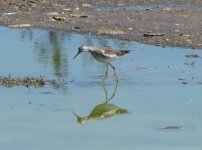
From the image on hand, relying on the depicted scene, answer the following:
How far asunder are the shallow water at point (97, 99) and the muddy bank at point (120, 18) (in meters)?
0.90

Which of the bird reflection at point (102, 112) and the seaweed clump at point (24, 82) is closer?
the bird reflection at point (102, 112)

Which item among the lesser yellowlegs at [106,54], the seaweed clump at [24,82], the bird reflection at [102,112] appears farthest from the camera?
the lesser yellowlegs at [106,54]

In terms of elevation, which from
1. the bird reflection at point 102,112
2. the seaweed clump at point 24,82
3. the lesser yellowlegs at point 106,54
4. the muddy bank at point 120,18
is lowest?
the muddy bank at point 120,18

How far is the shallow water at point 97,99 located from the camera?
8.48m

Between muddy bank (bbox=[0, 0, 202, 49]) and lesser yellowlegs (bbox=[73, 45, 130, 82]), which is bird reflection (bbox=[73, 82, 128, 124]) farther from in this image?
muddy bank (bbox=[0, 0, 202, 49])

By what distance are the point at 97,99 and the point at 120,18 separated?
25.1ft

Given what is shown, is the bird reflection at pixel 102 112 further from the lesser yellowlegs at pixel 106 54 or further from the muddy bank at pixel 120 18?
the muddy bank at pixel 120 18

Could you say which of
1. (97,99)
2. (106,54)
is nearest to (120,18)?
(106,54)

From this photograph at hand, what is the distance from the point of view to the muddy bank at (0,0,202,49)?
1545 centimetres

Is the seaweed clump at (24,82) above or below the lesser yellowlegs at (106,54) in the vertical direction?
below

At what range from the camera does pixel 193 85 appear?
11.2 metres

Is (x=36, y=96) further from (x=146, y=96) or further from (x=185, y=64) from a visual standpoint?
(x=185, y=64)

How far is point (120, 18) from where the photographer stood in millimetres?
17828

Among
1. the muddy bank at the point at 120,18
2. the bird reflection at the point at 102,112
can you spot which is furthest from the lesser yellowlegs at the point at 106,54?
the muddy bank at the point at 120,18
